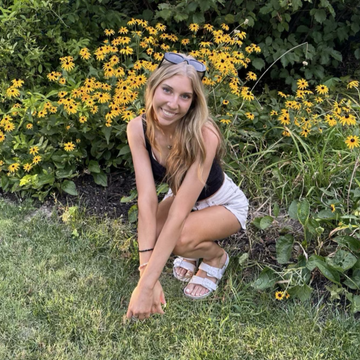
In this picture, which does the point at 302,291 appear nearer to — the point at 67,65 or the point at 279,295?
the point at 279,295

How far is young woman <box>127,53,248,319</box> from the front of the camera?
1.99 m

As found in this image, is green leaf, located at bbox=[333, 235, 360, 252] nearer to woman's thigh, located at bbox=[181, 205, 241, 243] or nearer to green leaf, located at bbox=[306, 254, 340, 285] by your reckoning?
green leaf, located at bbox=[306, 254, 340, 285]

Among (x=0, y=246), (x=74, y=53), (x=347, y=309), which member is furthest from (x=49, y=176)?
(x=347, y=309)

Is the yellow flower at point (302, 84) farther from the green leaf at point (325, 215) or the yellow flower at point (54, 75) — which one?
the yellow flower at point (54, 75)

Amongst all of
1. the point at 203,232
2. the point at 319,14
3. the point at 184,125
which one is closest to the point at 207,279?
the point at 203,232

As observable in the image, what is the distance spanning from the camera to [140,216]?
7.23 feet

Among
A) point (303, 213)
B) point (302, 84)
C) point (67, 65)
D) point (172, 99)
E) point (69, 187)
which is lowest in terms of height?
point (69, 187)

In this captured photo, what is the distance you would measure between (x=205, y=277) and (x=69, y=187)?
110cm

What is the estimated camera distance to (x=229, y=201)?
7.84 ft

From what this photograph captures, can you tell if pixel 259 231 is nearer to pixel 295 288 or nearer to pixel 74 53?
pixel 295 288

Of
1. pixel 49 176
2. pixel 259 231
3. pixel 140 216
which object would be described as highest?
pixel 140 216

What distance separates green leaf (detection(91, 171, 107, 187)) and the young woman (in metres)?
0.74

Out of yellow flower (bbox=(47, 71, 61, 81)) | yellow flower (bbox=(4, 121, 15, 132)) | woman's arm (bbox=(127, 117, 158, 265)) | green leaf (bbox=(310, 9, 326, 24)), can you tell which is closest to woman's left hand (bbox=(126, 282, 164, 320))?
woman's arm (bbox=(127, 117, 158, 265))

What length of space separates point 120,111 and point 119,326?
1.30 m
